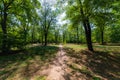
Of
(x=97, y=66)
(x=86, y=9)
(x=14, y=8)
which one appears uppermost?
(x=14, y=8)

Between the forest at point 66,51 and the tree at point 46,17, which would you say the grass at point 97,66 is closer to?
the forest at point 66,51

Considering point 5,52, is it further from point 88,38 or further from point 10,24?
point 88,38

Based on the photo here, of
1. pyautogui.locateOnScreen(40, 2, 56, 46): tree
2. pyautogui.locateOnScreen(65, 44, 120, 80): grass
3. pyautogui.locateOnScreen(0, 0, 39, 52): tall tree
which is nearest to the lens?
pyautogui.locateOnScreen(65, 44, 120, 80): grass

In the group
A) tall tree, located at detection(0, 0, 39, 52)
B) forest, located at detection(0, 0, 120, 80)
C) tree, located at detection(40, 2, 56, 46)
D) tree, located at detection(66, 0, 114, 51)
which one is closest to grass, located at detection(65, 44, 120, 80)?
forest, located at detection(0, 0, 120, 80)

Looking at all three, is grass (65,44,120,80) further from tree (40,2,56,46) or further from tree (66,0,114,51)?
tree (40,2,56,46)

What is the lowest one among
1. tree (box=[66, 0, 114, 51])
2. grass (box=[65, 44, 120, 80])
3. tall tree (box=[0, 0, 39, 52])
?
grass (box=[65, 44, 120, 80])

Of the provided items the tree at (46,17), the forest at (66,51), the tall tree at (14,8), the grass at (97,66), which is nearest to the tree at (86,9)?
the forest at (66,51)

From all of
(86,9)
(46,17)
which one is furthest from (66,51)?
(46,17)

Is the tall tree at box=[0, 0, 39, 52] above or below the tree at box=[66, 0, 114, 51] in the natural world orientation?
above

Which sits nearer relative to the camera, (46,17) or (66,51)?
(66,51)

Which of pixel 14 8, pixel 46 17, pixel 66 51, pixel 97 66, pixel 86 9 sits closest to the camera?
pixel 97 66

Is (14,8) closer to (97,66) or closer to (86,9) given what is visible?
(86,9)

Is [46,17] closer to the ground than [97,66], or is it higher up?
higher up

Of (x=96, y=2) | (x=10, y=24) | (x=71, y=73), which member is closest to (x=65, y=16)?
(x=96, y=2)
